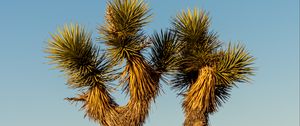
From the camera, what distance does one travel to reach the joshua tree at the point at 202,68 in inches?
596

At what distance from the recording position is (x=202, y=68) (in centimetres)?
1570

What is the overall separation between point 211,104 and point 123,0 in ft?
11.4

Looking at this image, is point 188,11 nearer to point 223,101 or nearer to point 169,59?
point 169,59

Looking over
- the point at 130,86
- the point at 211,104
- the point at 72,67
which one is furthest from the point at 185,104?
the point at 72,67

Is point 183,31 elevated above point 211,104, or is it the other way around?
point 183,31

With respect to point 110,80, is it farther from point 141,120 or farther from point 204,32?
point 204,32

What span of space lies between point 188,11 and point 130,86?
2.87 metres

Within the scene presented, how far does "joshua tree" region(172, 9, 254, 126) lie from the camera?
15141 mm

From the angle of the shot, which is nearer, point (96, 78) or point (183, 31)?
point (96, 78)

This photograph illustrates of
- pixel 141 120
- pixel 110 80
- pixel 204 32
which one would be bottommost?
pixel 141 120

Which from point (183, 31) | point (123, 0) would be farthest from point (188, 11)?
point (123, 0)

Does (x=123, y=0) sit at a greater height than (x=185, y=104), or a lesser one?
greater

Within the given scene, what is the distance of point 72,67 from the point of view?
1478cm

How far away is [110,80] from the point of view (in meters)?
14.8
